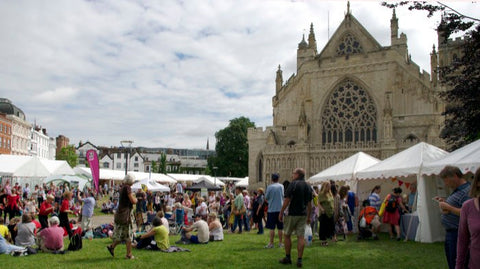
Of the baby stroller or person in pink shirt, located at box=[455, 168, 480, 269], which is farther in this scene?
the baby stroller

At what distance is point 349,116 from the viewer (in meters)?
35.9

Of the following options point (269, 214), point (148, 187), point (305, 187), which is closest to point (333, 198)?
point (269, 214)

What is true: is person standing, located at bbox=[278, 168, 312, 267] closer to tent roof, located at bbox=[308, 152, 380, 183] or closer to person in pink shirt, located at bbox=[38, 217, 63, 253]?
person in pink shirt, located at bbox=[38, 217, 63, 253]

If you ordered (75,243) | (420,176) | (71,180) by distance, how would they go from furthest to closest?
(71,180) < (420,176) < (75,243)

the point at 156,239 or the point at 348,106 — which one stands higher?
the point at 348,106

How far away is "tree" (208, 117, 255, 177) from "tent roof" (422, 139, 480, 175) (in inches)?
1988

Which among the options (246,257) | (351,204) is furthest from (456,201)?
(351,204)

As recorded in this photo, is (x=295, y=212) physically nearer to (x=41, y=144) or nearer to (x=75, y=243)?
(x=75, y=243)

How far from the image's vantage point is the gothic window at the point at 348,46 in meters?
36.8

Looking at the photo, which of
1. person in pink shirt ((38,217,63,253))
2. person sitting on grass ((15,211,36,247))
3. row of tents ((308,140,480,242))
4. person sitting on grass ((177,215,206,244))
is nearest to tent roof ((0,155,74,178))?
person sitting on grass ((15,211,36,247))

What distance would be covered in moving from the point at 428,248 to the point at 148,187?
1672 centimetres

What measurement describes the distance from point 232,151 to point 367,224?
5050cm

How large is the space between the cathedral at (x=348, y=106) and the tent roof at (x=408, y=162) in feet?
64.1

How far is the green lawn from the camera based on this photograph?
789 cm
